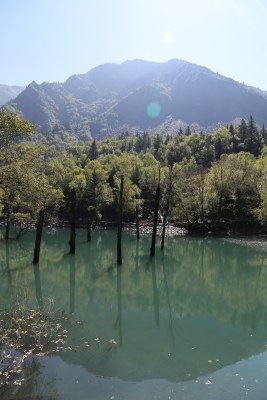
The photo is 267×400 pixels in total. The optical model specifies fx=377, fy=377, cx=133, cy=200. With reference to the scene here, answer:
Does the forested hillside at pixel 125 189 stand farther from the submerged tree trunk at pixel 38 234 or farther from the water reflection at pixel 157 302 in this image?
the water reflection at pixel 157 302

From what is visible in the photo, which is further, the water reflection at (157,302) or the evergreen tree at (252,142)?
the evergreen tree at (252,142)

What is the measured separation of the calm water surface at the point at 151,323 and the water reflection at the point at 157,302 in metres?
0.06

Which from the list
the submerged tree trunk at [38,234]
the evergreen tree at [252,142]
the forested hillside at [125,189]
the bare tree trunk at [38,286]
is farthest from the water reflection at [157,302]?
the evergreen tree at [252,142]

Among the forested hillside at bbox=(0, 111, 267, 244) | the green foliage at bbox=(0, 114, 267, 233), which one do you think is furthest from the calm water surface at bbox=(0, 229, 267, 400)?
the green foliage at bbox=(0, 114, 267, 233)

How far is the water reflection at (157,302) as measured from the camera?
46.9 feet

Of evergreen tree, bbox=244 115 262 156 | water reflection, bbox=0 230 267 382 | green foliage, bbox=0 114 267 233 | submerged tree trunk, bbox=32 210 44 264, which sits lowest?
water reflection, bbox=0 230 267 382

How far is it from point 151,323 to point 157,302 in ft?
15.8

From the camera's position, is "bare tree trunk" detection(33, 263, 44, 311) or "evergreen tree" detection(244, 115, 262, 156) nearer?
"bare tree trunk" detection(33, 263, 44, 311)

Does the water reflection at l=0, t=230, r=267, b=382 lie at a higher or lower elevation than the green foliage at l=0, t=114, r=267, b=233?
lower

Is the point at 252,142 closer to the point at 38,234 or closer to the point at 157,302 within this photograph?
the point at 38,234

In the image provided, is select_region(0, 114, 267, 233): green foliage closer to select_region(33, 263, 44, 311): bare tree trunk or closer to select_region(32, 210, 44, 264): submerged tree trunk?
select_region(32, 210, 44, 264): submerged tree trunk

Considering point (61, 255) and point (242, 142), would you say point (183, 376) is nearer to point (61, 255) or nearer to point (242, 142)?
point (61, 255)

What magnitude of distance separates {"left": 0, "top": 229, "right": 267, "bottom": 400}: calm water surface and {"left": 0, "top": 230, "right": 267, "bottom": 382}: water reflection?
61mm

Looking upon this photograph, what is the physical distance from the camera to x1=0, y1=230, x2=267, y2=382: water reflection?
1430 centimetres
